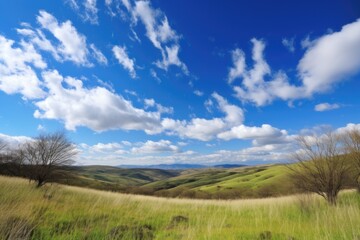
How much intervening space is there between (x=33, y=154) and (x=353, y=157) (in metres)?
23.4

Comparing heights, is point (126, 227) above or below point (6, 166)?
below

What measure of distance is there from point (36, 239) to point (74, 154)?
17033 millimetres

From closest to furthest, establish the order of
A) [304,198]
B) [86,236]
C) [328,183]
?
[86,236]
[304,198]
[328,183]

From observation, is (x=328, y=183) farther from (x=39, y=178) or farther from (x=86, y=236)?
(x=39, y=178)

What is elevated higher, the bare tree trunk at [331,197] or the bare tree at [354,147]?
the bare tree at [354,147]

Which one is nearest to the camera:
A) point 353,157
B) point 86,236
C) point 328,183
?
point 86,236

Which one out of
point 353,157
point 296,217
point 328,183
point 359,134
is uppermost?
point 359,134

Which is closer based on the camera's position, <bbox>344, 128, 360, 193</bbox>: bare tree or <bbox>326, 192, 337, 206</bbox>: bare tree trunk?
<bbox>326, 192, 337, 206</bbox>: bare tree trunk

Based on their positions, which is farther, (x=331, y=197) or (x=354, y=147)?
(x=354, y=147)

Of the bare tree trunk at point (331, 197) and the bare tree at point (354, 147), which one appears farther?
the bare tree at point (354, 147)

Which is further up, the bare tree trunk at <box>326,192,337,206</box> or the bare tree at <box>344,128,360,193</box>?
the bare tree at <box>344,128,360,193</box>

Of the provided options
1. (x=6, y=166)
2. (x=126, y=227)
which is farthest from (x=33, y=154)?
(x=6, y=166)

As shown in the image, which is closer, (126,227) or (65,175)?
(126,227)

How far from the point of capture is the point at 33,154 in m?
20.1
